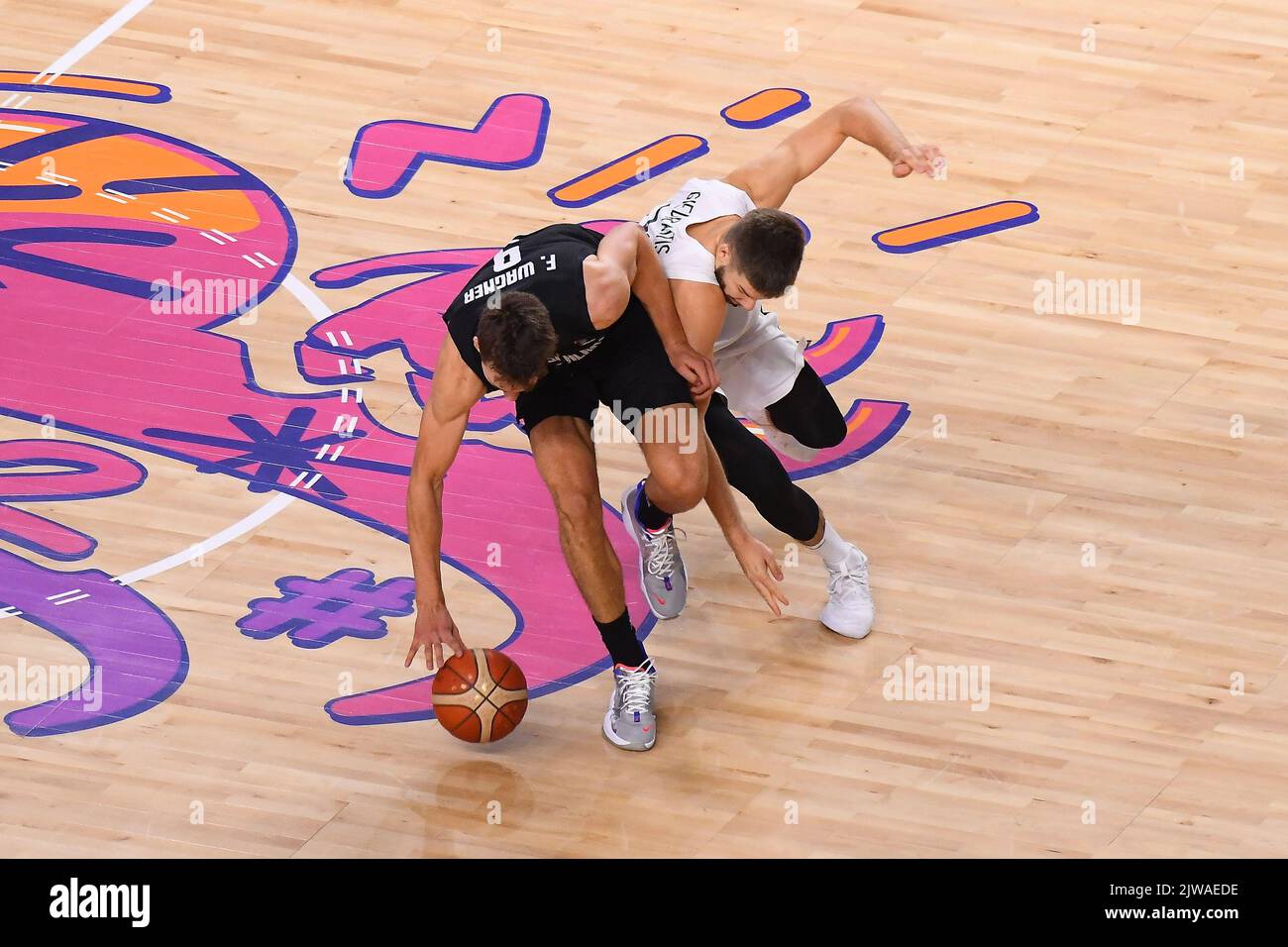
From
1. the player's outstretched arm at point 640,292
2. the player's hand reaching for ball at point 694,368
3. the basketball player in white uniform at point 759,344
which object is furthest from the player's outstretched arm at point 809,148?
the player's hand reaching for ball at point 694,368

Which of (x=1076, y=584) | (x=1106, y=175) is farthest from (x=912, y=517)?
(x=1106, y=175)

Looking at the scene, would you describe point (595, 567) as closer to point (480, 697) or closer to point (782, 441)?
point (480, 697)

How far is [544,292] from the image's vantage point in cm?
739

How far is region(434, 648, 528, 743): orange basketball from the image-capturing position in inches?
294

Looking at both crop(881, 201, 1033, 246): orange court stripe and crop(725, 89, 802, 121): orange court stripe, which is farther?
crop(725, 89, 802, 121): orange court stripe

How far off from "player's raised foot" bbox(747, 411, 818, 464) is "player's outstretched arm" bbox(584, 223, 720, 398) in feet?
2.51

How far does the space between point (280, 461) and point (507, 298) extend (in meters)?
2.35

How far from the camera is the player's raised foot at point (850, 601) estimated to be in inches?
318

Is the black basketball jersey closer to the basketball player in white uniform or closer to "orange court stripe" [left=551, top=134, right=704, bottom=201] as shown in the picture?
the basketball player in white uniform

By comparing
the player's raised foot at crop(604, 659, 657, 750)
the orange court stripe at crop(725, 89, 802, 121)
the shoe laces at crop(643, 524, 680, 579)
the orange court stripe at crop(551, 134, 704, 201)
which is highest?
the orange court stripe at crop(725, 89, 802, 121)

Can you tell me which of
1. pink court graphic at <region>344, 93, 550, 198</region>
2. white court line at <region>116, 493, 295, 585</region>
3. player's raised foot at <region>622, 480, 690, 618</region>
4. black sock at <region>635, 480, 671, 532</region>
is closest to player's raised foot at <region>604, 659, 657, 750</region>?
player's raised foot at <region>622, 480, 690, 618</region>

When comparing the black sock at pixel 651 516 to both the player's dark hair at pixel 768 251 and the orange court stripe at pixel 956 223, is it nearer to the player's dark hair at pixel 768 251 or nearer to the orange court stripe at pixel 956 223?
the player's dark hair at pixel 768 251

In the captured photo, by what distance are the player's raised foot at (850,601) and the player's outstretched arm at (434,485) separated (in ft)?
5.10

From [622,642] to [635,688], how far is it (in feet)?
0.60
